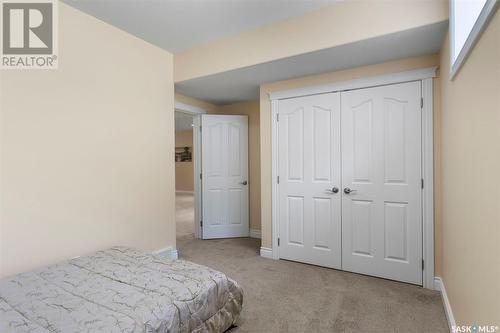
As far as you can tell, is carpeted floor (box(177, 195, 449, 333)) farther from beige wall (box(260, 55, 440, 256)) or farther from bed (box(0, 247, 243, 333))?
beige wall (box(260, 55, 440, 256))

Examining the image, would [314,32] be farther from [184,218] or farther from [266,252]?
[184,218]

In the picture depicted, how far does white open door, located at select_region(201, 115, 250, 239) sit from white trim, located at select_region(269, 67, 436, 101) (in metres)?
1.19

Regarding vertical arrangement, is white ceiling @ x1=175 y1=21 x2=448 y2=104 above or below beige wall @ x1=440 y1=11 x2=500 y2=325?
above

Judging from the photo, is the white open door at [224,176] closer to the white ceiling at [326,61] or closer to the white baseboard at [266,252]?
the white ceiling at [326,61]

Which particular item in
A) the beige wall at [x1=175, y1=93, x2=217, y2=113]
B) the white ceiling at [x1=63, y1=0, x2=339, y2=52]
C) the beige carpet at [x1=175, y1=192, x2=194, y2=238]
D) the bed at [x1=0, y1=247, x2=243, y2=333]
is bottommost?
the beige carpet at [x1=175, y1=192, x2=194, y2=238]

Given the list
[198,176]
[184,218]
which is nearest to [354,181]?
[198,176]

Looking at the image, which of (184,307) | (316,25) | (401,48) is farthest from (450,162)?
(184,307)

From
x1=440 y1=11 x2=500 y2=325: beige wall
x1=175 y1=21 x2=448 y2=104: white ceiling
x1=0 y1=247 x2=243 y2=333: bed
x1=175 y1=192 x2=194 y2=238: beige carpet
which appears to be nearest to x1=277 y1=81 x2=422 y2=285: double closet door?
x1=175 y1=21 x2=448 y2=104: white ceiling

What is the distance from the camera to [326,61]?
2.54 m

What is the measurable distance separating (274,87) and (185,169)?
25.8 ft

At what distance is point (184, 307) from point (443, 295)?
2189 mm

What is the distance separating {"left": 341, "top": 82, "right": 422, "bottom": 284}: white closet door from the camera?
2.45 meters

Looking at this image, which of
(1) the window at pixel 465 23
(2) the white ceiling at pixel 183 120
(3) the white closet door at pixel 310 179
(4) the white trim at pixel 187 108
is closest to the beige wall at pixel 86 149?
(4) the white trim at pixel 187 108

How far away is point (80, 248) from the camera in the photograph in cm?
217
